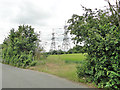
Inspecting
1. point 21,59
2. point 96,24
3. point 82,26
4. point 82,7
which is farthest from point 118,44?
point 21,59

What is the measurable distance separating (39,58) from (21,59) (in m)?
2.14

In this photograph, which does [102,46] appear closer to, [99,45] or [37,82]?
[99,45]

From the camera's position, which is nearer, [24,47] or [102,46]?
[102,46]

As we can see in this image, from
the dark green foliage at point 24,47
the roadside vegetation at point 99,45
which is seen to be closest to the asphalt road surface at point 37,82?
the roadside vegetation at point 99,45

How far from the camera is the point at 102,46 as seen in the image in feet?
14.4

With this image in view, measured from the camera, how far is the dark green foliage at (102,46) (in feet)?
13.5

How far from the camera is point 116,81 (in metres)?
4.00

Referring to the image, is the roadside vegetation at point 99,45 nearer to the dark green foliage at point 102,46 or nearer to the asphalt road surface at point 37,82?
the dark green foliage at point 102,46

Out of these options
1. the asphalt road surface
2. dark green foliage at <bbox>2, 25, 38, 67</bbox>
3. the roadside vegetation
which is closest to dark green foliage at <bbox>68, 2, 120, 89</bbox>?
the roadside vegetation

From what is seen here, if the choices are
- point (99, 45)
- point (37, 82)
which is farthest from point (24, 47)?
point (99, 45)

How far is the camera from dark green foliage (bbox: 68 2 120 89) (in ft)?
13.5

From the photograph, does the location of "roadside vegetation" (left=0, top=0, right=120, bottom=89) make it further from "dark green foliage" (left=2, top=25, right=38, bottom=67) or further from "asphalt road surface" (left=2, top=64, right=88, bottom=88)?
"dark green foliage" (left=2, top=25, right=38, bottom=67)

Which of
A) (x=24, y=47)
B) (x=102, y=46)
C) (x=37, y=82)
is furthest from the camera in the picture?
(x=24, y=47)

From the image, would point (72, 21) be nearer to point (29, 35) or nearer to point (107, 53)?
point (107, 53)
